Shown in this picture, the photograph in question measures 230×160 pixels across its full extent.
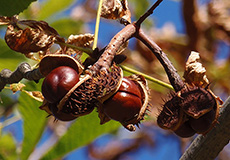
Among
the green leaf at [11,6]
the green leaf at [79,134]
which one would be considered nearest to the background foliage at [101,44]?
the green leaf at [79,134]

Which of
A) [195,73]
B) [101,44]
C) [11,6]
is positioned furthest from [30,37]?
[101,44]

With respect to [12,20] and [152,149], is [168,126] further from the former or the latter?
[152,149]

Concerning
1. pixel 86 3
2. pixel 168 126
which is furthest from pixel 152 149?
pixel 168 126

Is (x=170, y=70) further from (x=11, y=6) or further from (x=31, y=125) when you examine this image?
(x=31, y=125)

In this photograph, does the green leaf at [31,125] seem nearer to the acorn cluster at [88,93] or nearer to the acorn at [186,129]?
the acorn cluster at [88,93]

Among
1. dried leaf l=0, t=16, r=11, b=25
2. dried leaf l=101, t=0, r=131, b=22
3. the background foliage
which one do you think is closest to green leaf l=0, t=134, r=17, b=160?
the background foliage

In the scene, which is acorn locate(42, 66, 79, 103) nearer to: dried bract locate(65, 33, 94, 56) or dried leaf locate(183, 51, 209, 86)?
dried bract locate(65, 33, 94, 56)
